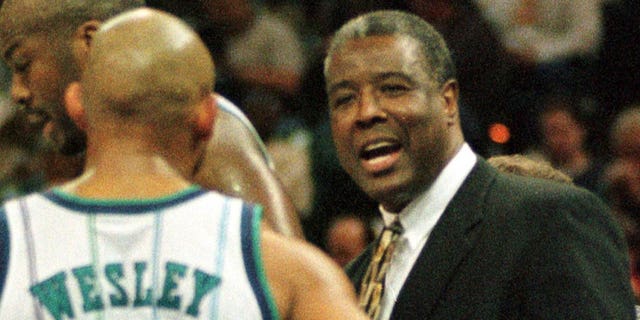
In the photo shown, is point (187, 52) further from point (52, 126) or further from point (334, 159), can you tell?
point (334, 159)

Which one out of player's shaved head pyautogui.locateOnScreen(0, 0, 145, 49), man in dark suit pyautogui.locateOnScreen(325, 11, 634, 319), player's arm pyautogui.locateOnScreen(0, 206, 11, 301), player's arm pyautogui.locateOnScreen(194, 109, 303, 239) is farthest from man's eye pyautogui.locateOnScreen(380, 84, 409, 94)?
player's arm pyautogui.locateOnScreen(0, 206, 11, 301)

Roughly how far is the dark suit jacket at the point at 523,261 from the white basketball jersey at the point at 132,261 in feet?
2.99

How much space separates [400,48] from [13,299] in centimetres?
133

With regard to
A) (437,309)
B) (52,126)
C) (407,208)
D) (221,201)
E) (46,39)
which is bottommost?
(437,309)

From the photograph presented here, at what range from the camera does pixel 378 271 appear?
2924mm

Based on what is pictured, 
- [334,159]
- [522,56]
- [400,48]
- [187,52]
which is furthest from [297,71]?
[187,52]

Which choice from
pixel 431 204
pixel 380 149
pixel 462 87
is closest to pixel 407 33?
pixel 380 149

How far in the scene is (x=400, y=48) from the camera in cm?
298

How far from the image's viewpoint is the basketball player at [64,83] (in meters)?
2.73

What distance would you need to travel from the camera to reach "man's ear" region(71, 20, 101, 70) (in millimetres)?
2801

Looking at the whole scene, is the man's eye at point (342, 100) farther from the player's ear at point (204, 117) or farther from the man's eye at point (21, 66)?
the player's ear at point (204, 117)

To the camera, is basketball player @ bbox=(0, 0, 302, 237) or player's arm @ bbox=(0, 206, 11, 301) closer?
player's arm @ bbox=(0, 206, 11, 301)

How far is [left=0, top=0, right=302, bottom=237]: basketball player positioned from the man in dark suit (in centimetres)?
30

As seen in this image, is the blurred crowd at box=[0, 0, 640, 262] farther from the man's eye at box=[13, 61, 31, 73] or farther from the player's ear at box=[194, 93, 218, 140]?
the player's ear at box=[194, 93, 218, 140]
